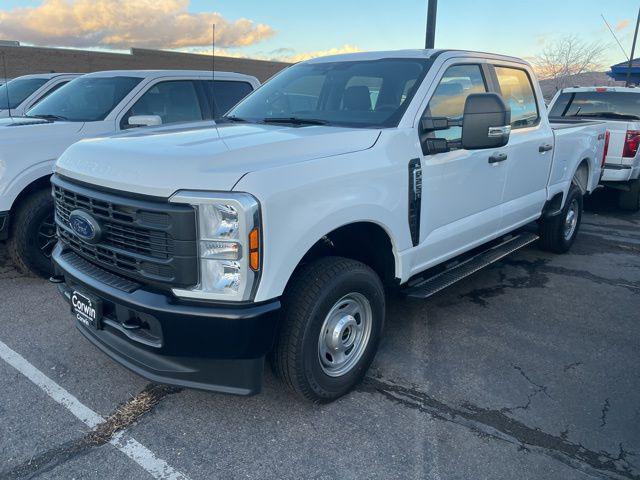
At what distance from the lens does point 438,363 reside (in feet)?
12.0

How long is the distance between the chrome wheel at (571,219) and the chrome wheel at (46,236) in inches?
210

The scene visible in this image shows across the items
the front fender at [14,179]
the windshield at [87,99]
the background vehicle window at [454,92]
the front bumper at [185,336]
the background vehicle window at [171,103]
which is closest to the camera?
the front bumper at [185,336]

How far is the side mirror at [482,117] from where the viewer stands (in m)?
3.34

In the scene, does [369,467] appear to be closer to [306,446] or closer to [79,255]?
[306,446]

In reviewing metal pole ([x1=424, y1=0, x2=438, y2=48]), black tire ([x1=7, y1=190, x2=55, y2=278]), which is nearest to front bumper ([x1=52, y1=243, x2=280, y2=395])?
black tire ([x1=7, y1=190, x2=55, y2=278])

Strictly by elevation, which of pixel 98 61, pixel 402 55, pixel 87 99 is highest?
pixel 98 61

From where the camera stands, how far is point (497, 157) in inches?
165

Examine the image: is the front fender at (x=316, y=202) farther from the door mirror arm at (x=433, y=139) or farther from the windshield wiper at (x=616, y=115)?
the windshield wiper at (x=616, y=115)

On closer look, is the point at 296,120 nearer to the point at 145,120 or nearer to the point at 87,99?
the point at 145,120

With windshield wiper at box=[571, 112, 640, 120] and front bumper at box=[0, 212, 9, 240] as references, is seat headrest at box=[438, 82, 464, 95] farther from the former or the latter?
windshield wiper at box=[571, 112, 640, 120]

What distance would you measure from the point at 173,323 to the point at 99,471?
2.66 ft

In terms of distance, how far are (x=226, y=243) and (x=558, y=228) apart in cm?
470

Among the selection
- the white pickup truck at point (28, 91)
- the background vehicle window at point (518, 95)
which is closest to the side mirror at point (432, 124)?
the background vehicle window at point (518, 95)

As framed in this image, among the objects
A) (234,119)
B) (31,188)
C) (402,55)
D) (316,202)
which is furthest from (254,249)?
(31,188)
